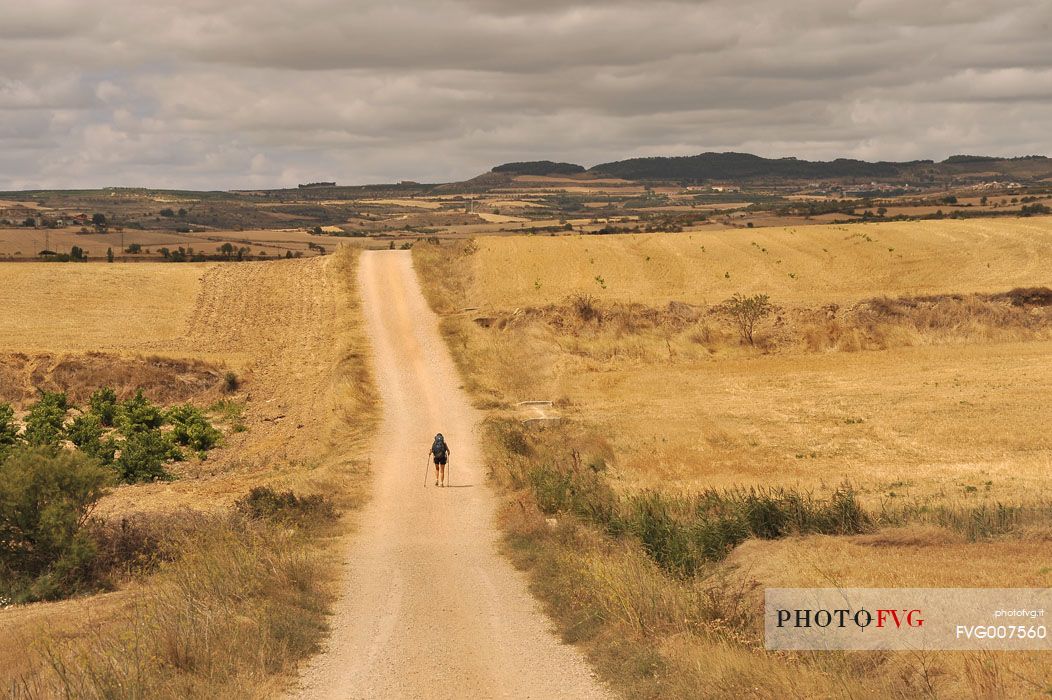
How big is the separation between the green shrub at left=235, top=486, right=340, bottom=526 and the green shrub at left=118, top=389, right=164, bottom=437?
16.2 m

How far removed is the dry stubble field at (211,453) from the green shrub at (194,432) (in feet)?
2.32

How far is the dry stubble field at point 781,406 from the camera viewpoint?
40.6 ft

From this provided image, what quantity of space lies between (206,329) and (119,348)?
6459 millimetres

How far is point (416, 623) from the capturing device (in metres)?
14.3

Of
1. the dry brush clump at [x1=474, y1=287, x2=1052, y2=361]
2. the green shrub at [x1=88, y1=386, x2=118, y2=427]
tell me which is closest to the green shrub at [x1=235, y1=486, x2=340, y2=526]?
the green shrub at [x1=88, y1=386, x2=118, y2=427]

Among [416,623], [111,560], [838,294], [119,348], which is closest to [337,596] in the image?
[416,623]

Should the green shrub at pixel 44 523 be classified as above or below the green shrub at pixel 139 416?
above

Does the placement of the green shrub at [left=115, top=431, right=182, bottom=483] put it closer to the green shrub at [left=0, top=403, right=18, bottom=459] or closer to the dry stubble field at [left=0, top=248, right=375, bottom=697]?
the dry stubble field at [left=0, top=248, right=375, bottom=697]

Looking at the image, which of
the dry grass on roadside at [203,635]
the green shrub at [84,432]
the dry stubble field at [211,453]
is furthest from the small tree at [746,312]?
the dry grass on roadside at [203,635]

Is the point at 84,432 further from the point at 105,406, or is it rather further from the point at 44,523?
the point at 44,523

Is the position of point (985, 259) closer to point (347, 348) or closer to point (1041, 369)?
point (1041, 369)

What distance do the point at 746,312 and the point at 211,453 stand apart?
93.8ft

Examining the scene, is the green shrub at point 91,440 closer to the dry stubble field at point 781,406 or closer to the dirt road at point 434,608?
the dirt road at point 434,608

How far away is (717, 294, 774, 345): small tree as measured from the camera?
169 ft
